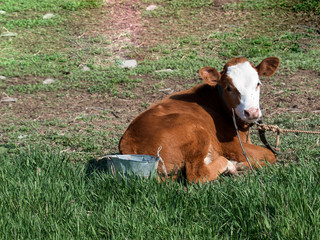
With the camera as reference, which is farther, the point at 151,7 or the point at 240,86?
the point at 151,7

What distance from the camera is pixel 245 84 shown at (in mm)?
4746

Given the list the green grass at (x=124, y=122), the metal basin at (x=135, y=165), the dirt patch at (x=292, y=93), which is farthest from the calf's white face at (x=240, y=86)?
the dirt patch at (x=292, y=93)

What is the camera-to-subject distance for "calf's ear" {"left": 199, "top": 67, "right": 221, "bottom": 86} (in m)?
4.94

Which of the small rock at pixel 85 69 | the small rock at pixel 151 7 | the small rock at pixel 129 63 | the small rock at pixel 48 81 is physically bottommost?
the small rock at pixel 48 81

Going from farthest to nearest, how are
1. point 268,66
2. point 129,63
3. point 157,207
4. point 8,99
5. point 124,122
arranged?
point 129,63
point 8,99
point 124,122
point 268,66
point 157,207

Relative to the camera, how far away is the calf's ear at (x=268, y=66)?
5.09 metres

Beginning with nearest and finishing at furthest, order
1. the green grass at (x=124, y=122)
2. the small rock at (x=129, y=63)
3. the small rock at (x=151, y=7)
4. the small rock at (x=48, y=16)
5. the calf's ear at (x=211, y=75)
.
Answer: the green grass at (x=124, y=122) < the calf's ear at (x=211, y=75) < the small rock at (x=129, y=63) < the small rock at (x=48, y=16) < the small rock at (x=151, y=7)

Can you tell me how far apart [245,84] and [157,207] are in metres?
1.66

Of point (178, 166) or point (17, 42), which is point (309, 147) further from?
point (17, 42)

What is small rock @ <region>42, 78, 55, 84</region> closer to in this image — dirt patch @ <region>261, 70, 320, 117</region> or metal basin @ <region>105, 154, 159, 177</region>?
dirt patch @ <region>261, 70, 320, 117</region>

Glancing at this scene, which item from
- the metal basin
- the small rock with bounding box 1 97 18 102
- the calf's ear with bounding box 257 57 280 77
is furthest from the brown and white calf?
the small rock with bounding box 1 97 18 102

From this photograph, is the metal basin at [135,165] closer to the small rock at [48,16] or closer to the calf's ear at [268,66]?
the calf's ear at [268,66]

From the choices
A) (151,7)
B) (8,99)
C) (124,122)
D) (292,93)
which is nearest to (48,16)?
(151,7)

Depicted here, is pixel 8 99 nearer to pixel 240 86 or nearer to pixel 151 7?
pixel 240 86
